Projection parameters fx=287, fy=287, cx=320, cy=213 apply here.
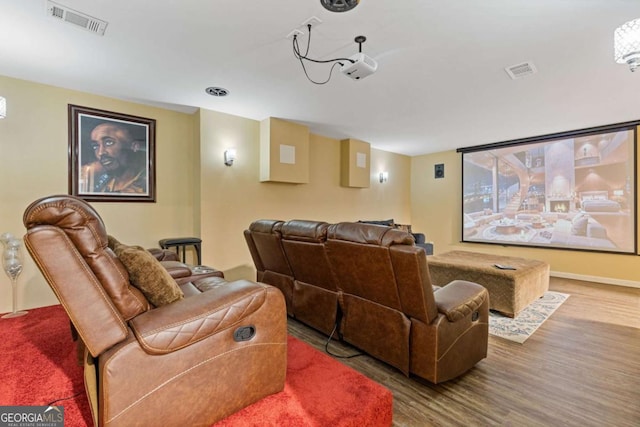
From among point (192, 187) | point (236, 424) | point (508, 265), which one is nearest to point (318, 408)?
point (236, 424)

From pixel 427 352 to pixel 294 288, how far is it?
4.57 ft

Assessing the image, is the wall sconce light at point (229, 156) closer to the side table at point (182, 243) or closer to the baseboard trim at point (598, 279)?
the side table at point (182, 243)

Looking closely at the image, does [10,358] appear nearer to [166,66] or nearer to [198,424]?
[198,424]

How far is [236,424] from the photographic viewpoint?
4.44 ft

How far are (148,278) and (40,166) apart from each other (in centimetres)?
283

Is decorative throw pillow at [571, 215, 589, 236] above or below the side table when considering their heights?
above

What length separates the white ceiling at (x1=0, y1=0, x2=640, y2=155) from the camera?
199 centimetres

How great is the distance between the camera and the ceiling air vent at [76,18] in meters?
Result: 1.95

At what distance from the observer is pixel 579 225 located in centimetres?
487

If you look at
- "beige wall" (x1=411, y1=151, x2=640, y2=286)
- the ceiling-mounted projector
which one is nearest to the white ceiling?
the ceiling-mounted projector

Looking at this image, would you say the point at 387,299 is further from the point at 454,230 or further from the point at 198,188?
the point at 454,230

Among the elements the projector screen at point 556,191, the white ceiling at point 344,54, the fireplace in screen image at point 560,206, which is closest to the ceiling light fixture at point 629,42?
the white ceiling at point 344,54

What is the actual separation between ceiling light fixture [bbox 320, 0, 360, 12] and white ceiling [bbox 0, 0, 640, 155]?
6cm

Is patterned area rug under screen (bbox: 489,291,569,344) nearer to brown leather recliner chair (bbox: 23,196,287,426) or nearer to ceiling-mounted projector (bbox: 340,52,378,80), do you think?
brown leather recliner chair (bbox: 23,196,287,426)
